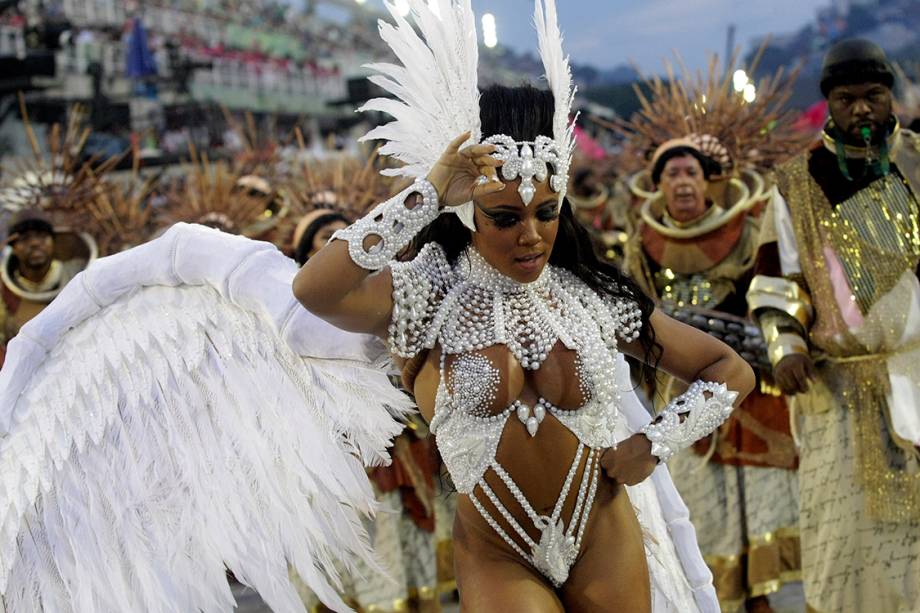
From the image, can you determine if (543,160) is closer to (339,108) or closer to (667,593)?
(667,593)

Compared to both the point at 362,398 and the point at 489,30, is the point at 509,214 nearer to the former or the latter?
the point at 489,30

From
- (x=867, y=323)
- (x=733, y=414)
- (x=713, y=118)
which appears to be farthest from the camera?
(x=713, y=118)

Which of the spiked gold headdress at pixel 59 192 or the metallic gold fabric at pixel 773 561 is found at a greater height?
the spiked gold headdress at pixel 59 192

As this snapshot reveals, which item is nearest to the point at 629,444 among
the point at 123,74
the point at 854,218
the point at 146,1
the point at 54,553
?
the point at 54,553

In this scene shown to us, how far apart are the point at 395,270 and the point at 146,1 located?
73.0ft

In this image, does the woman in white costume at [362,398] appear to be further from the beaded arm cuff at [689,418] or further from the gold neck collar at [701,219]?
the gold neck collar at [701,219]

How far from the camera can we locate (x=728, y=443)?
6402 mm

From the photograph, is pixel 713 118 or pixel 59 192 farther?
pixel 59 192

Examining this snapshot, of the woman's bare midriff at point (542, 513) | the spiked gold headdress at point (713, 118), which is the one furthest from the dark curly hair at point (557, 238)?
the spiked gold headdress at point (713, 118)

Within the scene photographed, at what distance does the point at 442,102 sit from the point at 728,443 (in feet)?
12.5

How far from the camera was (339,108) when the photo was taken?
25688 millimetres

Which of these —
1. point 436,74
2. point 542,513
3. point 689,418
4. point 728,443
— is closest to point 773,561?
point 728,443

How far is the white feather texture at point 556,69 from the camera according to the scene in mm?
3186

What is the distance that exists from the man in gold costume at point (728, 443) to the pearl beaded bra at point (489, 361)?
10.0 feet
